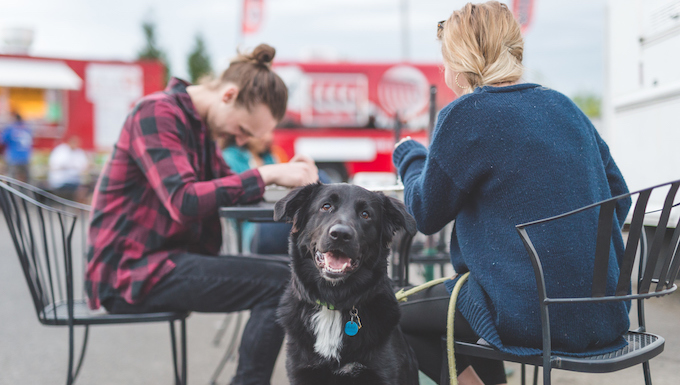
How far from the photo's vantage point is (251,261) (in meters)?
2.19

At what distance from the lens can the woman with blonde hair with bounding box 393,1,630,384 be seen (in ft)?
4.83

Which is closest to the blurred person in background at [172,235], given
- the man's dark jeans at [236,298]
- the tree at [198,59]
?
the man's dark jeans at [236,298]

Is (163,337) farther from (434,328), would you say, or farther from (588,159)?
(588,159)

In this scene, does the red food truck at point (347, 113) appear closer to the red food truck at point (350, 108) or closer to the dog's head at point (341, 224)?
the red food truck at point (350, 108)

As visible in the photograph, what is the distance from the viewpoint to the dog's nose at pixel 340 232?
1.65 m

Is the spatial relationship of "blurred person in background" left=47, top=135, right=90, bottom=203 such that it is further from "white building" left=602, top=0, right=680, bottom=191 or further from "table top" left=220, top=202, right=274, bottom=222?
"white building" left=602, top=0, right=680, bottom=191

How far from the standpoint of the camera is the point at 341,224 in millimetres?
1678

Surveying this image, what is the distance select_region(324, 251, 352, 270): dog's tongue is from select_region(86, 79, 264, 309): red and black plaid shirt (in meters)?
0.56

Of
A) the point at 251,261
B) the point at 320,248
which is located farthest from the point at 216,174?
the point at 320,248

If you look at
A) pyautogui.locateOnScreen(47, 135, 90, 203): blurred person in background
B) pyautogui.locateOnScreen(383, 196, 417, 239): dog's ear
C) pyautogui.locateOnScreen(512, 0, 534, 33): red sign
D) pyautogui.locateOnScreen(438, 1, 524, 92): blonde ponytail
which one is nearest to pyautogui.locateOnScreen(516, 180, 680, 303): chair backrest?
pyautogui.locateOnScreen(383, 196, 417, 239): dog's ear

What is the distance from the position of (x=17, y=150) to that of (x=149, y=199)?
1162cm

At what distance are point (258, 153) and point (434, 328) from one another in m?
3.48

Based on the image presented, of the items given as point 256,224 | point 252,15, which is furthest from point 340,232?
point 252,15

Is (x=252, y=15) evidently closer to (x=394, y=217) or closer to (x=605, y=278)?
(x=394, y=217)
